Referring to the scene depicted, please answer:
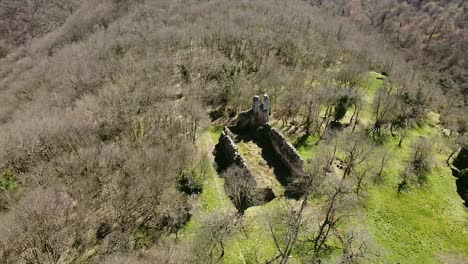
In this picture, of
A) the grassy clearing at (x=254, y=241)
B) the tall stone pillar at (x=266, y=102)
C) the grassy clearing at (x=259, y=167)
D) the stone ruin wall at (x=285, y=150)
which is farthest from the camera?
the tall stone pillar at (x=266, y=102)

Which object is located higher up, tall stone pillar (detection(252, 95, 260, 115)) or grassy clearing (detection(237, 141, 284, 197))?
tall stone pillar (detection(252, 95, 260, 115))

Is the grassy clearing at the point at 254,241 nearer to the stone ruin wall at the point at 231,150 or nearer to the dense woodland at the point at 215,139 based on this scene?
the dense woodland at the point at 215,139

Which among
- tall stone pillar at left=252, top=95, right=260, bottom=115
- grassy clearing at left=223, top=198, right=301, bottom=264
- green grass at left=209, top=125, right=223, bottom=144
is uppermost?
tall stone pillar at left=252, top=95, right=260, bottom=115

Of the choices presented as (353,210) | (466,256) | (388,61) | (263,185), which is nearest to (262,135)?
(263,185)

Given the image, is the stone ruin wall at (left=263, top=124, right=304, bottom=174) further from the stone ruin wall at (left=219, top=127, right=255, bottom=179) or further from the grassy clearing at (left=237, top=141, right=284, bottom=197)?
the stone ruin wall at (left=219, top=127, right=255, bottom=179)

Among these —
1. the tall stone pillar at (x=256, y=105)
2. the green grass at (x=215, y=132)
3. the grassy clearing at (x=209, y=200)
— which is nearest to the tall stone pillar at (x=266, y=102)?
the tall stone pillar at (x=256, y=105)

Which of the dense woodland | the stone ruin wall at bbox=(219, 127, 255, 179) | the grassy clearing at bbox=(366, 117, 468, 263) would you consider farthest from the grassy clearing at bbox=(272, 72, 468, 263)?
the stone ruin wall at bbox=(219, 127, 255, 179)

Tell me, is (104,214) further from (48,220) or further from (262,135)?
(262,135)
